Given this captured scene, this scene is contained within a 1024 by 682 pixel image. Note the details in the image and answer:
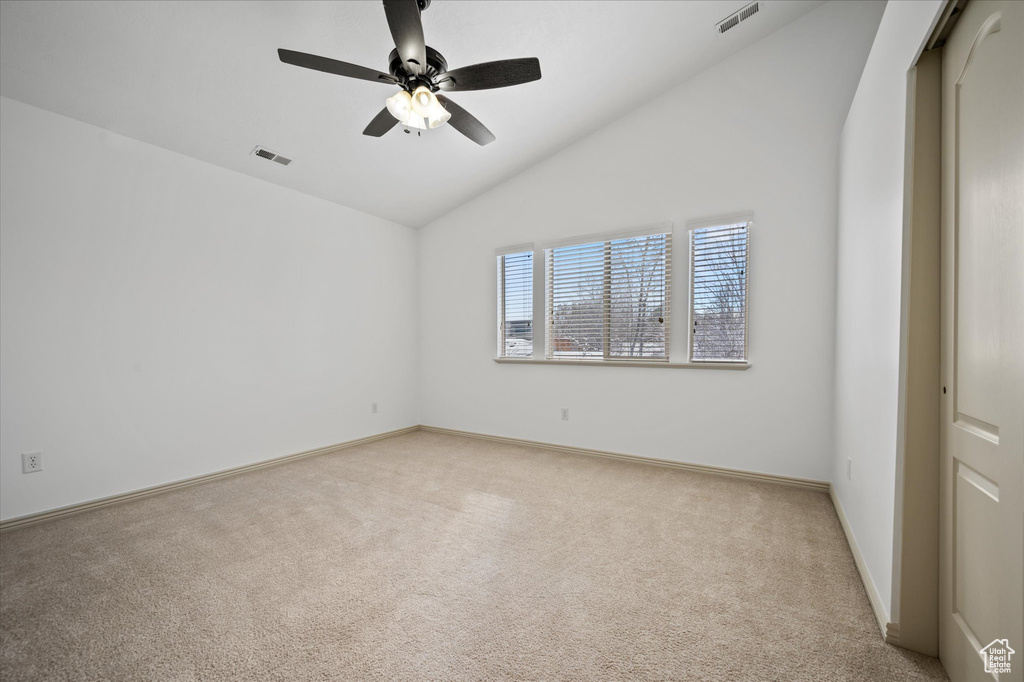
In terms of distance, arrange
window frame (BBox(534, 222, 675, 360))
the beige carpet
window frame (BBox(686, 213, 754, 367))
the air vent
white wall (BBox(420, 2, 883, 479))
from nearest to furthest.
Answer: the beige carpet → the air vent → white wall (BBox(420, 2, 883, 479)) → window frame (BBox(686, 213, 754, 367)) → window frame (BBox(534, 222, 675, 360))

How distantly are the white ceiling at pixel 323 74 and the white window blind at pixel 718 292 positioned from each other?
147 cm

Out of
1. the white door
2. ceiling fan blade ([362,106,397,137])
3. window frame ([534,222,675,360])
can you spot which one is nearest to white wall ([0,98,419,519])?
ceiling fan blade ([362,106,397,137])

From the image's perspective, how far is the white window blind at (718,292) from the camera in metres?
3.45

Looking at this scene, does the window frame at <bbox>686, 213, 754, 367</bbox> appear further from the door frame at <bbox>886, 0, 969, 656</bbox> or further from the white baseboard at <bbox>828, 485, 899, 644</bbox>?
the door frame at <bbox>886, 0, 969, 656</bbox>

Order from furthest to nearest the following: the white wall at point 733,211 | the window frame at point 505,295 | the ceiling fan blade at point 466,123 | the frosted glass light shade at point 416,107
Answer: the window frame at point 505,295, the white wall at point 733,211, the ceiling fan blade at point 466,123, the frosted glass light shade at point 416,107

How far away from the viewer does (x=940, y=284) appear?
146 centimetres

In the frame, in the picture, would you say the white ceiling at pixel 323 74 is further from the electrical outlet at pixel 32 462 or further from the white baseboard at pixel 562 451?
the white baseboard at pixel 562 451

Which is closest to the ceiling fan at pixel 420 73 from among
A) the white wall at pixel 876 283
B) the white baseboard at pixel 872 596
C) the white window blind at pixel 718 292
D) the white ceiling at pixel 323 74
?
the white ceiling at pixel 323 74

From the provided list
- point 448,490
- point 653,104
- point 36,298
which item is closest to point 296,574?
point 448,490

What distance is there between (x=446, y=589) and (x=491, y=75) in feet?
8.37

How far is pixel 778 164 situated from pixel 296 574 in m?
4.24

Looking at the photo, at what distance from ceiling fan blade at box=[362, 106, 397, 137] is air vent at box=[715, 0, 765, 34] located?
2567 mm

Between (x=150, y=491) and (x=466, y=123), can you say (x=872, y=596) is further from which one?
(x=150, y=491)

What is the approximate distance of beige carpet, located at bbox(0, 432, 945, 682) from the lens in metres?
1.46
